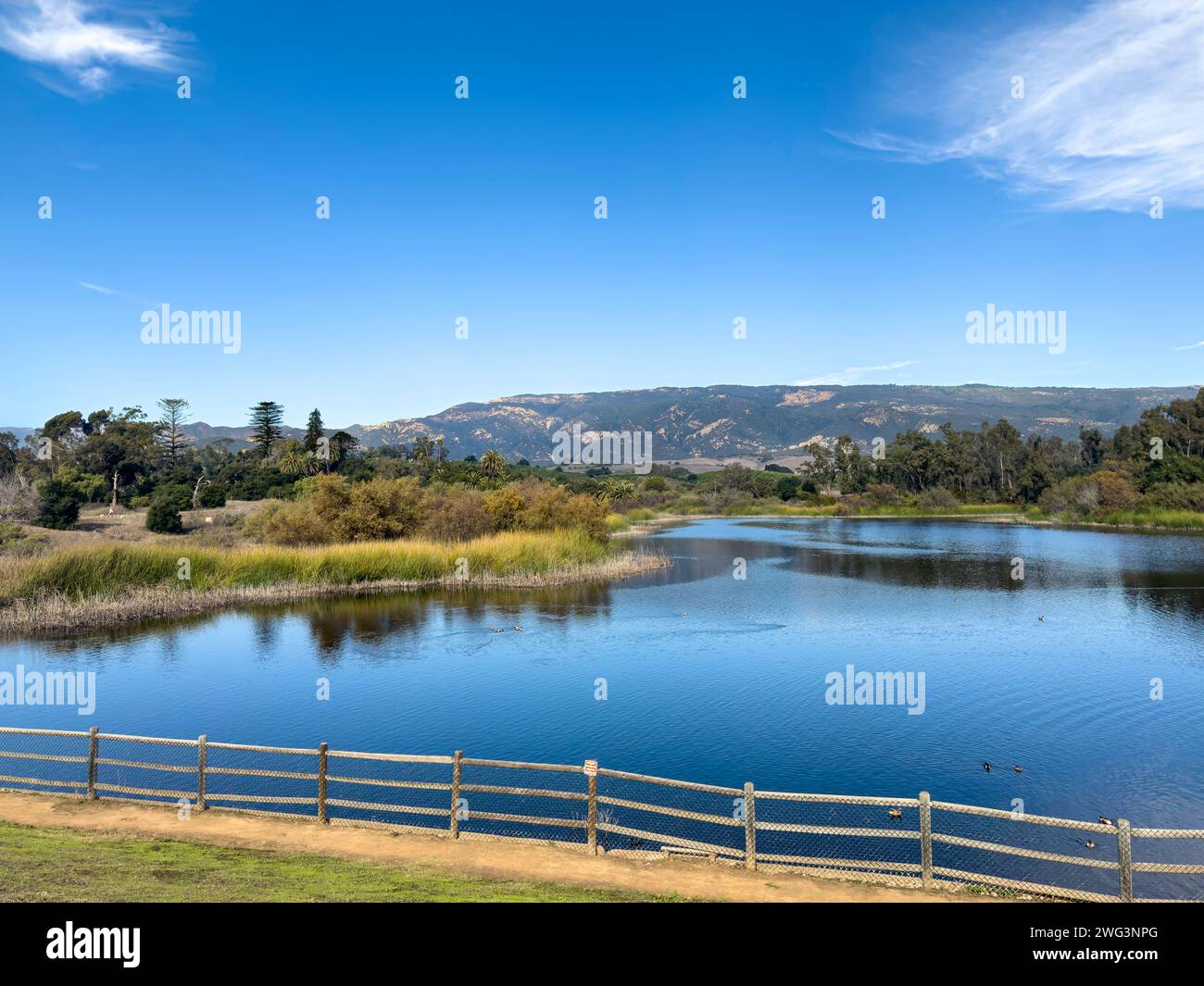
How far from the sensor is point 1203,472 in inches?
3942

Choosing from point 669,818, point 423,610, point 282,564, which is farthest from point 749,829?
point 282,564

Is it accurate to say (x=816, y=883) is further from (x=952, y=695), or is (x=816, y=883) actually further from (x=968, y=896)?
(x=952, y=695)

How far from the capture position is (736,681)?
1228 inches

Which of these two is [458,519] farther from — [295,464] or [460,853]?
[460,853]

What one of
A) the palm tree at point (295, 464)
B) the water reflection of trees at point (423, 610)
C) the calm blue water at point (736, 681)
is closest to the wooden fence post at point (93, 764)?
the calm blue water at point (736, 681)

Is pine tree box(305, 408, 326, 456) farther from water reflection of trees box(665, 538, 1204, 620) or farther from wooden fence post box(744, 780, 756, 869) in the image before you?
wooden fence post box(744, 780, 756, 869)

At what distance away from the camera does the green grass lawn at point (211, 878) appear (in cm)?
1139

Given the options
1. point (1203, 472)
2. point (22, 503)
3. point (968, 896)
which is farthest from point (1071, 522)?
point (22, 503)

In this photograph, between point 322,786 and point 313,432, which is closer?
point 322,786

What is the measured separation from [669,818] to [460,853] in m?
5.48

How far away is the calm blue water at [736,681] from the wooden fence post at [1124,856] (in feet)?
20.6

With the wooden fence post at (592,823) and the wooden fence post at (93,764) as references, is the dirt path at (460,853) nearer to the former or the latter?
the wooden fence post at (592,823)

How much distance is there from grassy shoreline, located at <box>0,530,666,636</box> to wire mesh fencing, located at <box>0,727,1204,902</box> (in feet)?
70.5
